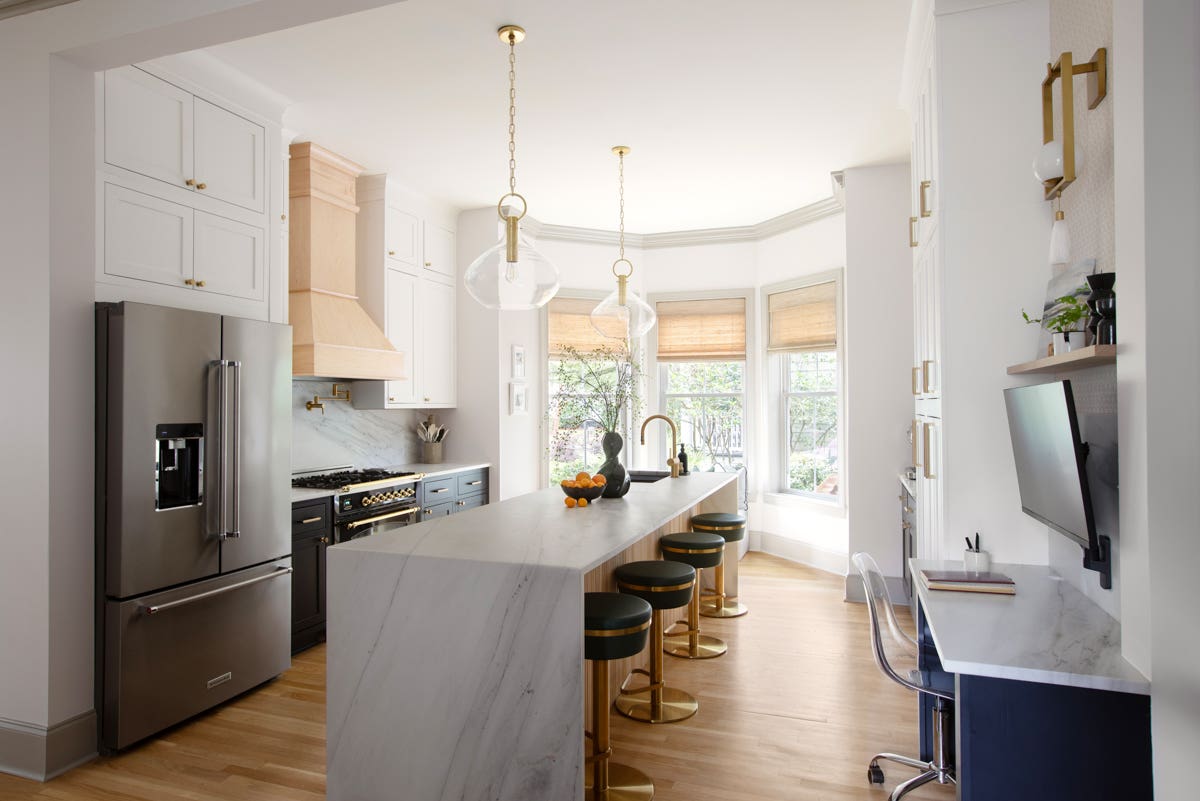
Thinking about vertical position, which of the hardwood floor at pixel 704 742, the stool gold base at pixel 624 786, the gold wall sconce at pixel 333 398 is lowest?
the hardwood floor at pixel 704 742

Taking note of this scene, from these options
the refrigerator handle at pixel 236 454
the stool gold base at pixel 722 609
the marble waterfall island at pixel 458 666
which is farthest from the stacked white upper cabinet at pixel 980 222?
the refrigerator handle at pixel 236 454

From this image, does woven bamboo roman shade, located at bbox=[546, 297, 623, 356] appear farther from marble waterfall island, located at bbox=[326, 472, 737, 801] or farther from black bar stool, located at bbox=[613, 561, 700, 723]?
marble waterfall island, located at bbox=[326, 472, 737, 801]

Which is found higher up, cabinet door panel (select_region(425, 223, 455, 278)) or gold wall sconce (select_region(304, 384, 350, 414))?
cabinet door panel (select_region(425, 223, 455, 278))

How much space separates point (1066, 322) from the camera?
2.08 metres

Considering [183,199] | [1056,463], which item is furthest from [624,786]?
[183,199]

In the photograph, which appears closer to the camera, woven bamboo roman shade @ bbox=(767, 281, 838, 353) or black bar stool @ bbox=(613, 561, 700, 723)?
black bar stool @ bbox=(613, 561, 700, 723)

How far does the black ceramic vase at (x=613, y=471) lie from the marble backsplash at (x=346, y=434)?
2304 mm

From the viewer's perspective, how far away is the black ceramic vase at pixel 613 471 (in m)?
3.38

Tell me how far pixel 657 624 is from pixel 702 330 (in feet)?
13.4

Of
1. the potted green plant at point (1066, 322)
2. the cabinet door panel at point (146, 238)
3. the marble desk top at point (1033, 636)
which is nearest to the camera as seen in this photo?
the marble desk top at point (1033, 636)

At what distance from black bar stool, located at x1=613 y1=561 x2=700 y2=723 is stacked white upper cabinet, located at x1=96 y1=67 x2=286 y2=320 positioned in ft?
7.78

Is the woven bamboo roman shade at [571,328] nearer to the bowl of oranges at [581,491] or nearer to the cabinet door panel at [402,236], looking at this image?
the cabinet door panel at [402,236]

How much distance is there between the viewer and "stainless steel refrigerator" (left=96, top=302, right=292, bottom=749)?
2.83 metres

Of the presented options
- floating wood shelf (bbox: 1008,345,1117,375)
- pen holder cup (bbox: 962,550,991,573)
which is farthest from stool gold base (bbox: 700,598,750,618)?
floating wood shelf (bbox: 1008,345,1117,375)
